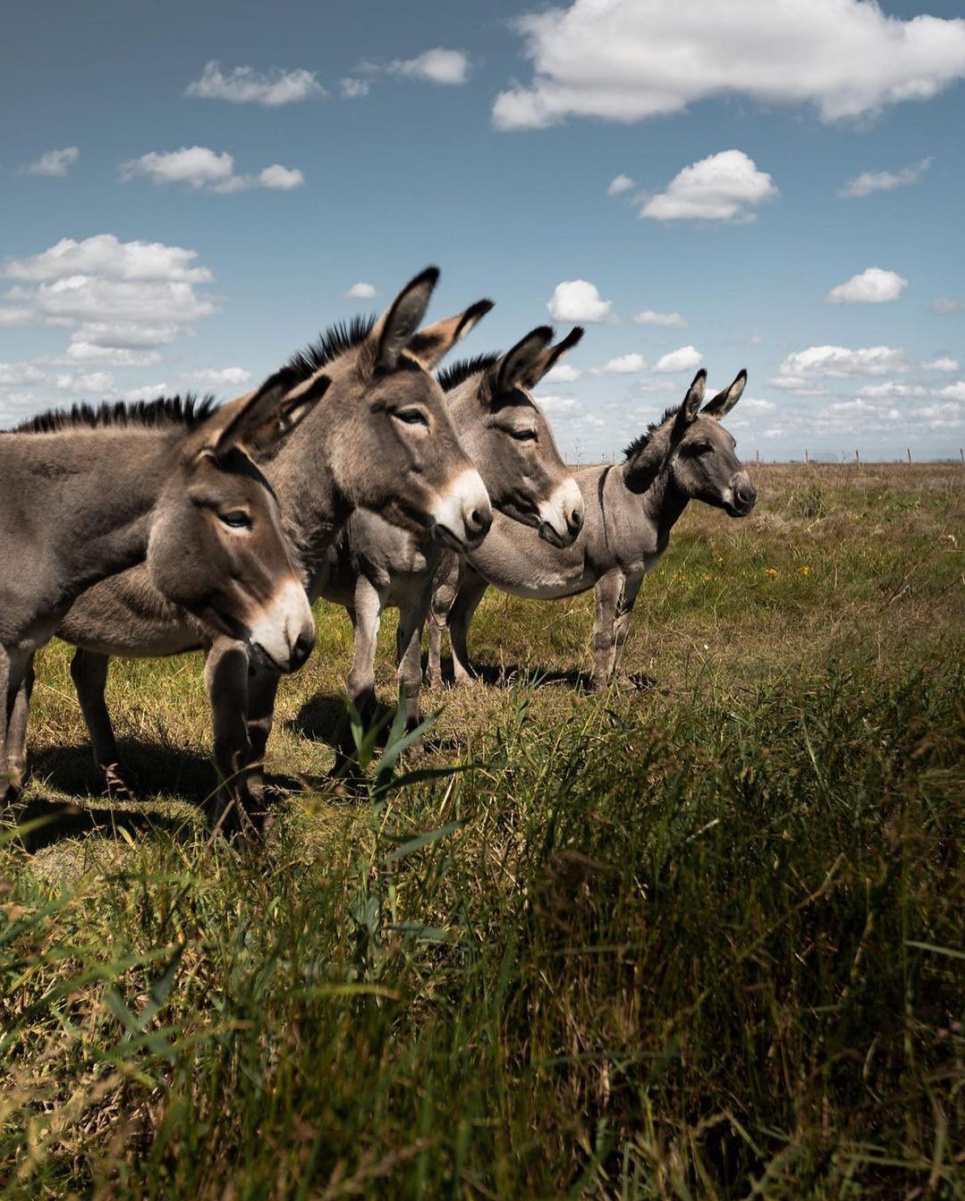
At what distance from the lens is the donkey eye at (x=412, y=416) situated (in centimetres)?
461

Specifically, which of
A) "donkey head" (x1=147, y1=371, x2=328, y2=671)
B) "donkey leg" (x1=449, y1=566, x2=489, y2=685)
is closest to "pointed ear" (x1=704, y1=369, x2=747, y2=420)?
"donkey leg" (x1=449, y1=566, x2=489, y2=685)

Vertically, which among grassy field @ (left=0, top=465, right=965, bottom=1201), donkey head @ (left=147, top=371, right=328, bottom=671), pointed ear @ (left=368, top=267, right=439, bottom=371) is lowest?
grassy field @ (left=0, top=465, right=965, bottom=1201)

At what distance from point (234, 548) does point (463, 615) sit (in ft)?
19.4

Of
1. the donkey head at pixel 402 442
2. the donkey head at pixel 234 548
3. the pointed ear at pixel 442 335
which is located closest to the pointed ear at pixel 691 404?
the pointed ear at pixel 442 335

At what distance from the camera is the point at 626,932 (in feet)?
8.21

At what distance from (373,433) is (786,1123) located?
3464 mm

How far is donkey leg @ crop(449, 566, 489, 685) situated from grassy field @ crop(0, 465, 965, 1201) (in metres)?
5.10

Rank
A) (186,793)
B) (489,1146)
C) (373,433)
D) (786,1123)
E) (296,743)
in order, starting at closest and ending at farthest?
(489,1146) < (786,1123) < (373,433) < (186,793) < (296,743)

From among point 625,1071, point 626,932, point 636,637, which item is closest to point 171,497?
point 626,932

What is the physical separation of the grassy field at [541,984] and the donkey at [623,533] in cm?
461

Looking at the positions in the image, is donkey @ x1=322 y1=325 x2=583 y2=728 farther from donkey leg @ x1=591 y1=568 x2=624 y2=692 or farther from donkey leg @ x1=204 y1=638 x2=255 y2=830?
donkey leg @ x1=591 y1=568 x2=624 y2=692

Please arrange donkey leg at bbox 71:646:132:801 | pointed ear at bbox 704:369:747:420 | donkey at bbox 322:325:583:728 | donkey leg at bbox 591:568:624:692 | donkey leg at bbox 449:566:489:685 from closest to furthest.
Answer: donkey leg at bbox 71:646:132:801 → donkey at bbox 322:325:583:728 → donkey leg at bbox 591:568:624:692 → pointed ear at bbox 704:369:747:420 → donkey leg at bbox 449:566:489:685

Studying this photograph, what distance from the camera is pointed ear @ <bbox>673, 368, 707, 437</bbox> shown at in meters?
8.41

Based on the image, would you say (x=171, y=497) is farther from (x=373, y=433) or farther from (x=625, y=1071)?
(x=625, y=1071)
